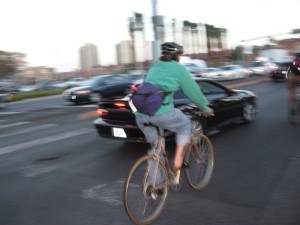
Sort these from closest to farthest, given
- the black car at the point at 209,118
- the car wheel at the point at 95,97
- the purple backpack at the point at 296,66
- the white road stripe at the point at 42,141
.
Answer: the black car at the point at 209,118 < the white road stripe at the point at 42,141 < the purple backpack at the point at 296,66 < the car wheel at the point at 95,97

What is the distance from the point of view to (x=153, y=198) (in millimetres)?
3633

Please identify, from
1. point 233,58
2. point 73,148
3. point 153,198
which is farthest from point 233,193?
point 233,58

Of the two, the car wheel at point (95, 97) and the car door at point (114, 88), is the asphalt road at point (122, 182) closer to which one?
the car wheel at point (95, 97)

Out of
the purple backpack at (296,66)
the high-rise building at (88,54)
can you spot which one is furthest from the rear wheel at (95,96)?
the high-rise building at (88,54)

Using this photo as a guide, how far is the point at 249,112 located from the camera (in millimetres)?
8742

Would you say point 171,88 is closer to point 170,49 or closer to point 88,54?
point 170,49

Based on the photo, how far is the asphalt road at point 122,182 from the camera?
147 inches

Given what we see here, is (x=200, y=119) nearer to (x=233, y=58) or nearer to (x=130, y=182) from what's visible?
(x=130, y=182)

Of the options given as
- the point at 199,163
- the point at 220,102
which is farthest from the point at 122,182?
the point at 220,102

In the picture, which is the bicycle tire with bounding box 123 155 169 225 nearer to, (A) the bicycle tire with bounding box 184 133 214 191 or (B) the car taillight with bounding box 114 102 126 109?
(A) the bicycle tire with bounding box 184 133 214 191

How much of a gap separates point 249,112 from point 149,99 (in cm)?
582

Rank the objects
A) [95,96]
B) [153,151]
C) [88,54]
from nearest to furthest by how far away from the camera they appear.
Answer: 1. [153,151]
2. [95,96]
3. [88,54]

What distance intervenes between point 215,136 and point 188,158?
135 inches

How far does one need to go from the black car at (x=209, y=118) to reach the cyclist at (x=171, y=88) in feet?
7.69
